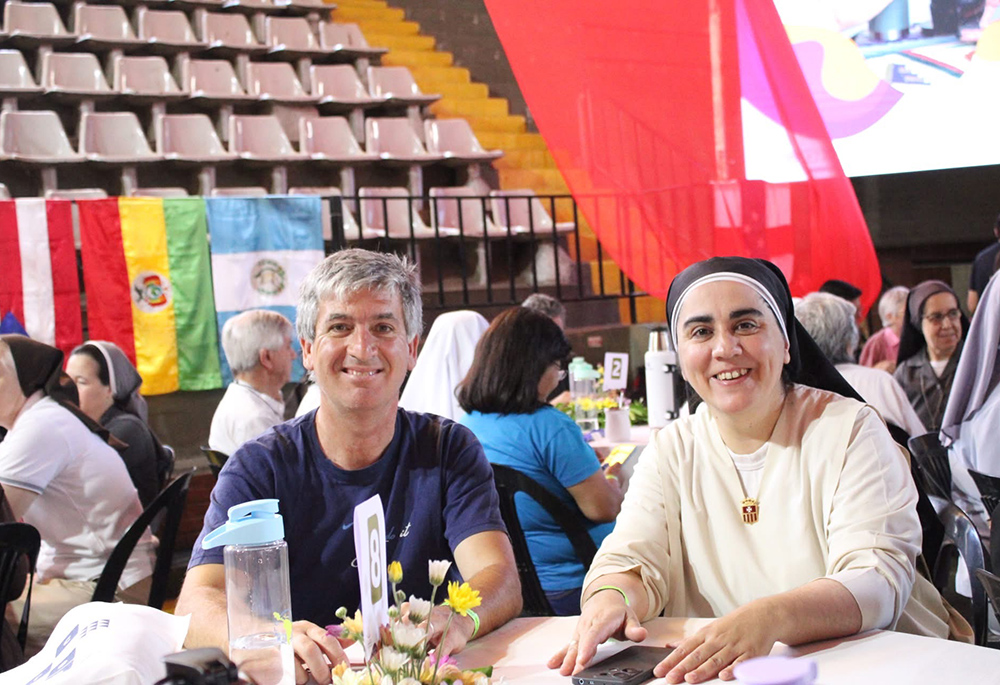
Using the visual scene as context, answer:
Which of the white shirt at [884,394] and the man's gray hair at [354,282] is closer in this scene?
the man's gray hair at [354,282]

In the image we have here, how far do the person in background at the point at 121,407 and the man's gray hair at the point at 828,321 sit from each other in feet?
7.79

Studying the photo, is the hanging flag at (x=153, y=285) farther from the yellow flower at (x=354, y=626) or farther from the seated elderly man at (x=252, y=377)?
the yellow flower at (x=354, y=626)

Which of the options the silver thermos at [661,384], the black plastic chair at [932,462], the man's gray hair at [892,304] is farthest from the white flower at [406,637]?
the man's gray hair at [892,304]

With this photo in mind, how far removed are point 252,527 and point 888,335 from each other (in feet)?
19.2

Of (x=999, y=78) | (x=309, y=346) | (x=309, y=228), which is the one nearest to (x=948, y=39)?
(x=999, y=78)

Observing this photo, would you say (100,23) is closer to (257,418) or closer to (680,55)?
(257,418)

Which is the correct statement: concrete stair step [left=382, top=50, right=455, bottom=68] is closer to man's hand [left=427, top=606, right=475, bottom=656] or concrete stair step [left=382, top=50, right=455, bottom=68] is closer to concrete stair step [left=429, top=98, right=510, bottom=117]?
concrete stair step [left=429, top=98, right=510, bottom=117]

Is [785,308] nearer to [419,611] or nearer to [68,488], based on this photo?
[419,611]

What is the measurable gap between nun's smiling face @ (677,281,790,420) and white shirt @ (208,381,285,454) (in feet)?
8.11

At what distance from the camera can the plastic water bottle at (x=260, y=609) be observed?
1.36m

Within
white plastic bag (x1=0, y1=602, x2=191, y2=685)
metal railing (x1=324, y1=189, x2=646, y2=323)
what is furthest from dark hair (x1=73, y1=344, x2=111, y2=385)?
metal railing (x1=324, y1=189, x2=646, y2=323)

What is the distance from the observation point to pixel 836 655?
144 centimetres

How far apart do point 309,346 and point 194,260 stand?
459 cm

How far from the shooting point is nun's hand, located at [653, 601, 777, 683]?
1359 mm
